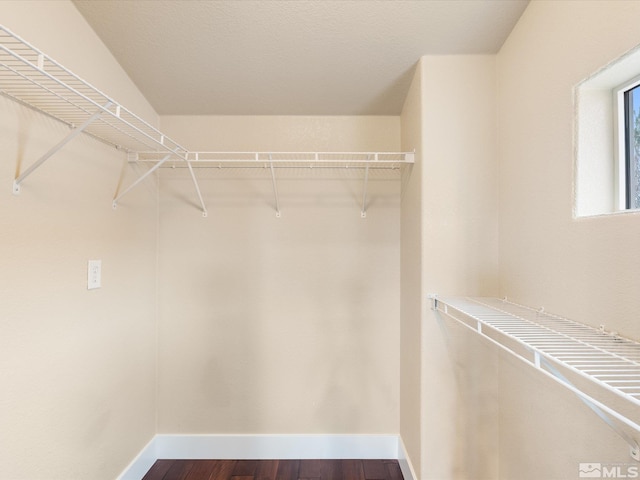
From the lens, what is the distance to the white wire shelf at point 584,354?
1.85 ft

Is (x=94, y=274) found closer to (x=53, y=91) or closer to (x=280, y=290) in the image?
(x=53, y=91)

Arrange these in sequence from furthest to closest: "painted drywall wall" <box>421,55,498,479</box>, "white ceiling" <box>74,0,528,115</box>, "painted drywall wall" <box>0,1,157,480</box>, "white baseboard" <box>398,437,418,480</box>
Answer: "white baseboard" <box>398,437,418,480</box>, "painted drywall wall" <box>421,55,498,479</box>, "white ceiling" <box>74,0,528,115</box>, "painted drywall wall" <box>0,1,157,480</box>

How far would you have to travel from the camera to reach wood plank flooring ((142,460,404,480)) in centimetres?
163

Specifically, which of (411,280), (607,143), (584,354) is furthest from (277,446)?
(607,143)

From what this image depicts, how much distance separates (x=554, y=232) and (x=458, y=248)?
402 mm

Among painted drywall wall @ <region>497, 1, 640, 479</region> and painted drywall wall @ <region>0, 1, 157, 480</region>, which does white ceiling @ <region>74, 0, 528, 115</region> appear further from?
painted drywall wall @ <region>497, 1, 640, 479</region>

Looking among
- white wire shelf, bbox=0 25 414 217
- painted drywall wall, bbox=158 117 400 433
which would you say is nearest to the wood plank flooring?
painted drywall wall, bbox=158 117 400 433

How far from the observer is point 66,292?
1.16 m

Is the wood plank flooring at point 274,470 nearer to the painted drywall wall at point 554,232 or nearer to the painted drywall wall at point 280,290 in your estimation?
the painted drywall wall at point 280,290

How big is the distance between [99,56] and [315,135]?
1.13 metres

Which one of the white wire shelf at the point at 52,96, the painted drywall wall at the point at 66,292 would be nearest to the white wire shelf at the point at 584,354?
the white wire shelf at the point at 52,96

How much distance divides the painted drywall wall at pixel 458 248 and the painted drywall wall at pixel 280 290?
447 mm

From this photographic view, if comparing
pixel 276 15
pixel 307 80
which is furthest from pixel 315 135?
pixel 276 15

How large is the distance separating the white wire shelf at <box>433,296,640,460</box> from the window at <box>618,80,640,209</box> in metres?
0.42
